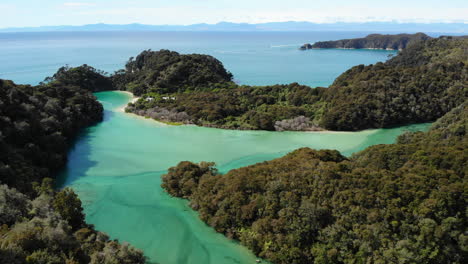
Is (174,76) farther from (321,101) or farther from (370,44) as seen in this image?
(370,44)

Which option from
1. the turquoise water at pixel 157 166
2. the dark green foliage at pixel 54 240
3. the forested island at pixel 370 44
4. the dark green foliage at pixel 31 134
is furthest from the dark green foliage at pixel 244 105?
the forested island at pixel 370 44

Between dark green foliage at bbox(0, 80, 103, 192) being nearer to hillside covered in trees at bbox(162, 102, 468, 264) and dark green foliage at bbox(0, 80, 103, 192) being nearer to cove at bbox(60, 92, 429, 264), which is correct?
cove at bbox(60, 92, 429, 264)

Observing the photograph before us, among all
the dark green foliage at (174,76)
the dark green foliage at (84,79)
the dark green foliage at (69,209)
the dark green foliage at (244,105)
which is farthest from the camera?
the dark green foliage at (84,79)

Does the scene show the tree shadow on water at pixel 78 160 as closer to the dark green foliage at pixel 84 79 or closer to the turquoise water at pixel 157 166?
the turquoise water at pixel 157 166

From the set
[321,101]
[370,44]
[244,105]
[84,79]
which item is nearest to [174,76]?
[84,79]

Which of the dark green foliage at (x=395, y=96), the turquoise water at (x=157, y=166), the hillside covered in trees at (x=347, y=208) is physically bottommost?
the turquoise water at (x=157, y=166)

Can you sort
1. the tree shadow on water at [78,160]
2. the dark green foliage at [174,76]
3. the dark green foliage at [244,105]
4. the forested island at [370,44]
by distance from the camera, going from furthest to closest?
the forested island at [370,44], the dark green foliage at [174,76], the dark green foliage at [244,105], the tree shadow on water at [78,160]
